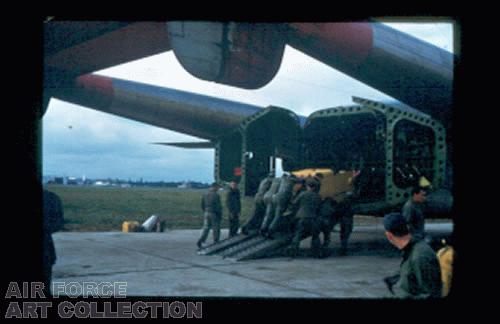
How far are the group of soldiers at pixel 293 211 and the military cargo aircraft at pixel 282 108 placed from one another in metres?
0.79

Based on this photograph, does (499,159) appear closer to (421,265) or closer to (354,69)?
(421,265)

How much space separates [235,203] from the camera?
1236cm

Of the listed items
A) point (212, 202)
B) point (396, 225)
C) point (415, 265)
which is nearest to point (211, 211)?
point (212, 202)

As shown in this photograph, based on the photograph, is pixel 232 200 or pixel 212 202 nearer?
pixel 212 202

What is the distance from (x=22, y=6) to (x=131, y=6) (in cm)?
118

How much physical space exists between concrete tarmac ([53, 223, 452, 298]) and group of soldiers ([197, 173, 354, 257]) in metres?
0.61

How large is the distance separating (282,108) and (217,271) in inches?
221

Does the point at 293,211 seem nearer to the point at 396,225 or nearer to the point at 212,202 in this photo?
the point at 212,202

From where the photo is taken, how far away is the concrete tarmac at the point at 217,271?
717 cm

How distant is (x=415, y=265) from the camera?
3.84m

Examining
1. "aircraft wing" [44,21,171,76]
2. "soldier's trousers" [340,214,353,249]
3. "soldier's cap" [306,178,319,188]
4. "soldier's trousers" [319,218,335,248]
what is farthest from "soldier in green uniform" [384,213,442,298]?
"soldier's trousers" [340,214,353,249]

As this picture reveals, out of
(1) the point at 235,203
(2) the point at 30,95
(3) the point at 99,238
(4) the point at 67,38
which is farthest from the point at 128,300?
(3) the point at 99,238

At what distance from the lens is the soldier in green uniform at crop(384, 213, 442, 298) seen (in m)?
3.80

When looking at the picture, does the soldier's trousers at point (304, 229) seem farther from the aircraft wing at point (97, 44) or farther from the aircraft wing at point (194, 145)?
the aircraft wing at point (194, 145)
